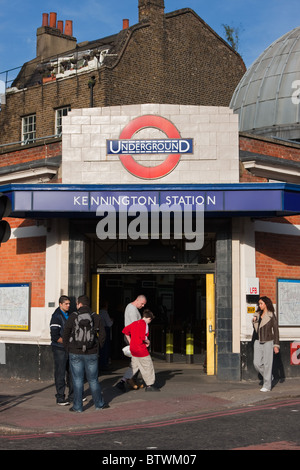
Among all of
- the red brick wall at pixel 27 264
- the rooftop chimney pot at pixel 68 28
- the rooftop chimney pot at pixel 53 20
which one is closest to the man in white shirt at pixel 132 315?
the red brick wall at pixel 27 264

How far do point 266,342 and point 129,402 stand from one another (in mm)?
2885

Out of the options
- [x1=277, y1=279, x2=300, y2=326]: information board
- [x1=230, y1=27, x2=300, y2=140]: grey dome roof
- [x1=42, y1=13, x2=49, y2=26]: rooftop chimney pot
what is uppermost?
[x1=42, y1=13, x2=49, y2=26]: rooftop chimney pot

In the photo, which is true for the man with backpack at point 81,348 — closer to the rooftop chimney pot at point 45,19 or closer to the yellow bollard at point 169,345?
the yellow bollard at point 169,345

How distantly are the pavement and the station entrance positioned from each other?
308 centimetres

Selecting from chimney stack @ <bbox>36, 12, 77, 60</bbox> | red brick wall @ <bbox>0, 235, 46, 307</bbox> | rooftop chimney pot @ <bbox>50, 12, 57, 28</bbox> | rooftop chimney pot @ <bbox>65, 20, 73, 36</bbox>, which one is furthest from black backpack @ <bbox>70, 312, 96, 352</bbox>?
rooftop chimney pot @ <bbox>50, 12, 57, 28</bbox>

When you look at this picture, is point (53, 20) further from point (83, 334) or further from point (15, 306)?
point (83, 334)

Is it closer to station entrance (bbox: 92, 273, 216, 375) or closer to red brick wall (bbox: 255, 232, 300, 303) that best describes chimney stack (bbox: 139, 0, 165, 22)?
station entrance (bbox: 92, 273, 216, 375)

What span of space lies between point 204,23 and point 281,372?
2005cm

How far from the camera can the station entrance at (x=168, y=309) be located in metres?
18.5

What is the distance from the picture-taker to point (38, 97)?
94.9 feet

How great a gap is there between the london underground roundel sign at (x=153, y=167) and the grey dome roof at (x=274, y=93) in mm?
5710

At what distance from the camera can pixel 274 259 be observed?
15055 millimetres

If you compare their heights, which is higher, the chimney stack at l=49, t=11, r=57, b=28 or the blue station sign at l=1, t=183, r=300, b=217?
the chimney stack at l=49, t=11, r=57, b=28

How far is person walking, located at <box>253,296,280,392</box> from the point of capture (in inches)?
508
